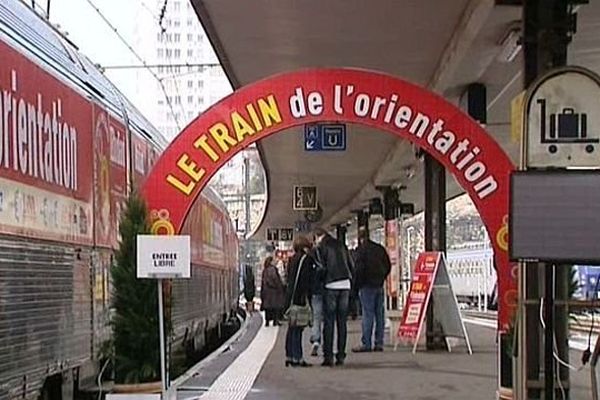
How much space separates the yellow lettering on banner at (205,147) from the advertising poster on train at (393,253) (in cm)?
1843

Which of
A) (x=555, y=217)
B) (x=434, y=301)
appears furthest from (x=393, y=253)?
(x=555, y=217)

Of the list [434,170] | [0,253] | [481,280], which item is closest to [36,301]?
[0,253]

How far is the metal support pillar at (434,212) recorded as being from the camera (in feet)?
54.6

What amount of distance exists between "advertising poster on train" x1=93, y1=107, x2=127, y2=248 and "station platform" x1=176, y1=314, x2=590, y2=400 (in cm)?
200

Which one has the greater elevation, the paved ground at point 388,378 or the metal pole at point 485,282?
the paved ground at point 388,378

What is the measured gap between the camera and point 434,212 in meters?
17.2

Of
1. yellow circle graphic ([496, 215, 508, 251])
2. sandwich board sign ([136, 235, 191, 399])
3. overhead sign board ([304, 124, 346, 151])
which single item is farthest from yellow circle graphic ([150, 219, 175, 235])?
overhead sign board ([304, 124, 346, 151])

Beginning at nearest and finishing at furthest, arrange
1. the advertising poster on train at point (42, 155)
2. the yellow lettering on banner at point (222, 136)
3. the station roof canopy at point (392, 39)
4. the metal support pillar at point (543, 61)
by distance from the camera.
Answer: the advertising poster on train at point (42, 155) < the yellow lettering on banner at point (222, 136) < the metal support pillar at point (543, 61) < the station roof canopy at point (392, 39)

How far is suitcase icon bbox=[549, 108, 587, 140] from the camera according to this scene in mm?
7074

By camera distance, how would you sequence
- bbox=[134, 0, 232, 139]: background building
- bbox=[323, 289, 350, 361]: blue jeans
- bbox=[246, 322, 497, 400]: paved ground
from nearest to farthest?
1. bbox=[246, 322, 497, 400]: paved ground
2. bbox=[323, 289, 350, 361]: blue jeans
3. bbox=[134, 0, 232, 139]: background building

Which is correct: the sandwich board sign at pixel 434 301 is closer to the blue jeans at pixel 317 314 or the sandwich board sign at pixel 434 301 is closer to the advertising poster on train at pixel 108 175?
the blue jeans at pixel 317 314

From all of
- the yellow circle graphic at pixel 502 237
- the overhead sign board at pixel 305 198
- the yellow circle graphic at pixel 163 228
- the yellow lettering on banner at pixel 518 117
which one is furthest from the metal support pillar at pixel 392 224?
the yellow circle graphic at pixel 163 228

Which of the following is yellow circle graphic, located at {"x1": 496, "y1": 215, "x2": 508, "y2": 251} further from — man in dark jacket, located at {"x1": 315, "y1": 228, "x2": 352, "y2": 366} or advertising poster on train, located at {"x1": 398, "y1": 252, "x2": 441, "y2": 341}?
advertising poster on train, located at {"x1": 398, "y1": 252, "x2": 441, "y2": 341}

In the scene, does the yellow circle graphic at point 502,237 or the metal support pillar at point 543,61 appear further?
the metal support pillar at point 543,61
